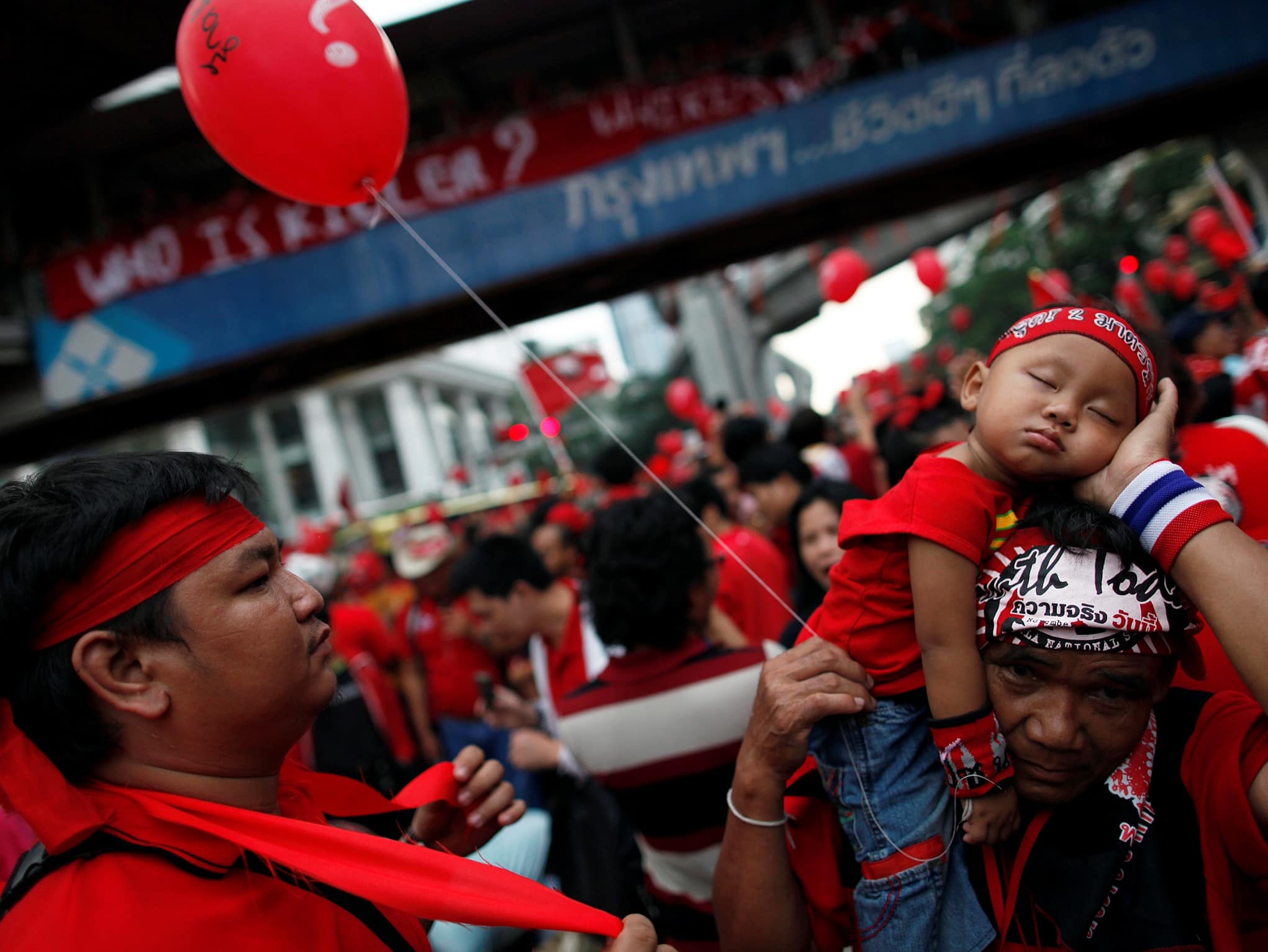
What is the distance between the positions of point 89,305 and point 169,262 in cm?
73

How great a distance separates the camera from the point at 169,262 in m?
6.98

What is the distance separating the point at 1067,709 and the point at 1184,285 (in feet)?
41.5

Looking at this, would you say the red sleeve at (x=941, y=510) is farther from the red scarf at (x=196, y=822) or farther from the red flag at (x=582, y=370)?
the red flag at (x=582, y=370)

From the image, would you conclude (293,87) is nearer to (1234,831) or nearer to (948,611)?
(948,611)

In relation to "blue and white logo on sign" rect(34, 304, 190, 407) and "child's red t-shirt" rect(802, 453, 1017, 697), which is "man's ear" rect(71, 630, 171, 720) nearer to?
"child's red t-shirt" rect(802, 453, 1017, 697)

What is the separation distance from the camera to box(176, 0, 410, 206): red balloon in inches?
81.7

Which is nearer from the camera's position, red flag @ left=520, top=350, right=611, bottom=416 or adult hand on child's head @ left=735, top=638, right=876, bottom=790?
adult hand on child's head @ left=735, top=638, right=876, bottom=790

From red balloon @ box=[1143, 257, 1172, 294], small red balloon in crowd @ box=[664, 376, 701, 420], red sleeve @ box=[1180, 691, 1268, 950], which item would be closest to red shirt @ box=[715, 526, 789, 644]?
red sleeve @ box=[1180, 691, 1268, 950]

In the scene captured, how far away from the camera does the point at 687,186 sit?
6.15 metres

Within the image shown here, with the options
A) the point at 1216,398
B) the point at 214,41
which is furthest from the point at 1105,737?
the point at 1216,398

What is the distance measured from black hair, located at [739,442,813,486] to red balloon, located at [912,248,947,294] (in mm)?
6113

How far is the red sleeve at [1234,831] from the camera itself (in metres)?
1.30

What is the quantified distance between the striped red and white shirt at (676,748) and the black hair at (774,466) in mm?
2185

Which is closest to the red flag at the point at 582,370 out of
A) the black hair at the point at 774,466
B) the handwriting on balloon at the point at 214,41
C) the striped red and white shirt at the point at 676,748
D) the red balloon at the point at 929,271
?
the red balloon at the point at 929,271
